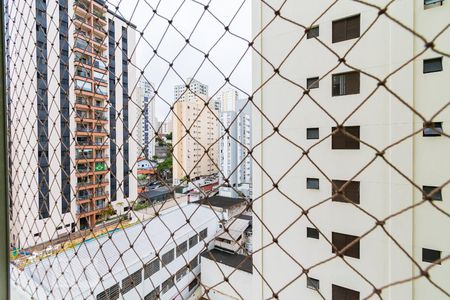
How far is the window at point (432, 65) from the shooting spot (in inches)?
72.4

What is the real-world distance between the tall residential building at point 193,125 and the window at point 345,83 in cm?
119

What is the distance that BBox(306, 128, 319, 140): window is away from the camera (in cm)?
228

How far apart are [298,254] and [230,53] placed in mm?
2359

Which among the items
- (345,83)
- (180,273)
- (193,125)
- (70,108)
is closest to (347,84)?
(345,83)

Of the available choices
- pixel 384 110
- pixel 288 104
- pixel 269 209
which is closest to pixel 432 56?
pixel 384 110

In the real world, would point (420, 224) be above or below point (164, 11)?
below

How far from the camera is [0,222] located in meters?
0.62

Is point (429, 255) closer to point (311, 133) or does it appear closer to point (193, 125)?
point (311, 133)

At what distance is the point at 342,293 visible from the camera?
2338 millimetres

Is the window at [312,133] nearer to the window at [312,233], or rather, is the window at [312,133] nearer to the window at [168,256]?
the window at [312,233]

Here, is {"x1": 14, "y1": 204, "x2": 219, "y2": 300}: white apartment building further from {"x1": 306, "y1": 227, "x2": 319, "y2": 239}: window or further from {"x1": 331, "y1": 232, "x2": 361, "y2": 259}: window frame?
{"x1": 331, "y1": 232, "x2": 361, "y2": 259}: window frame

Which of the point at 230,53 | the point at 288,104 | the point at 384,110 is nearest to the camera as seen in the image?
the point at 230,53

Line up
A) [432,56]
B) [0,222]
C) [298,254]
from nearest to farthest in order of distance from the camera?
1. [0,222]
2. [432,56]
3. [298,254]

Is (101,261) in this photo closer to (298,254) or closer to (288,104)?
(298,254)
